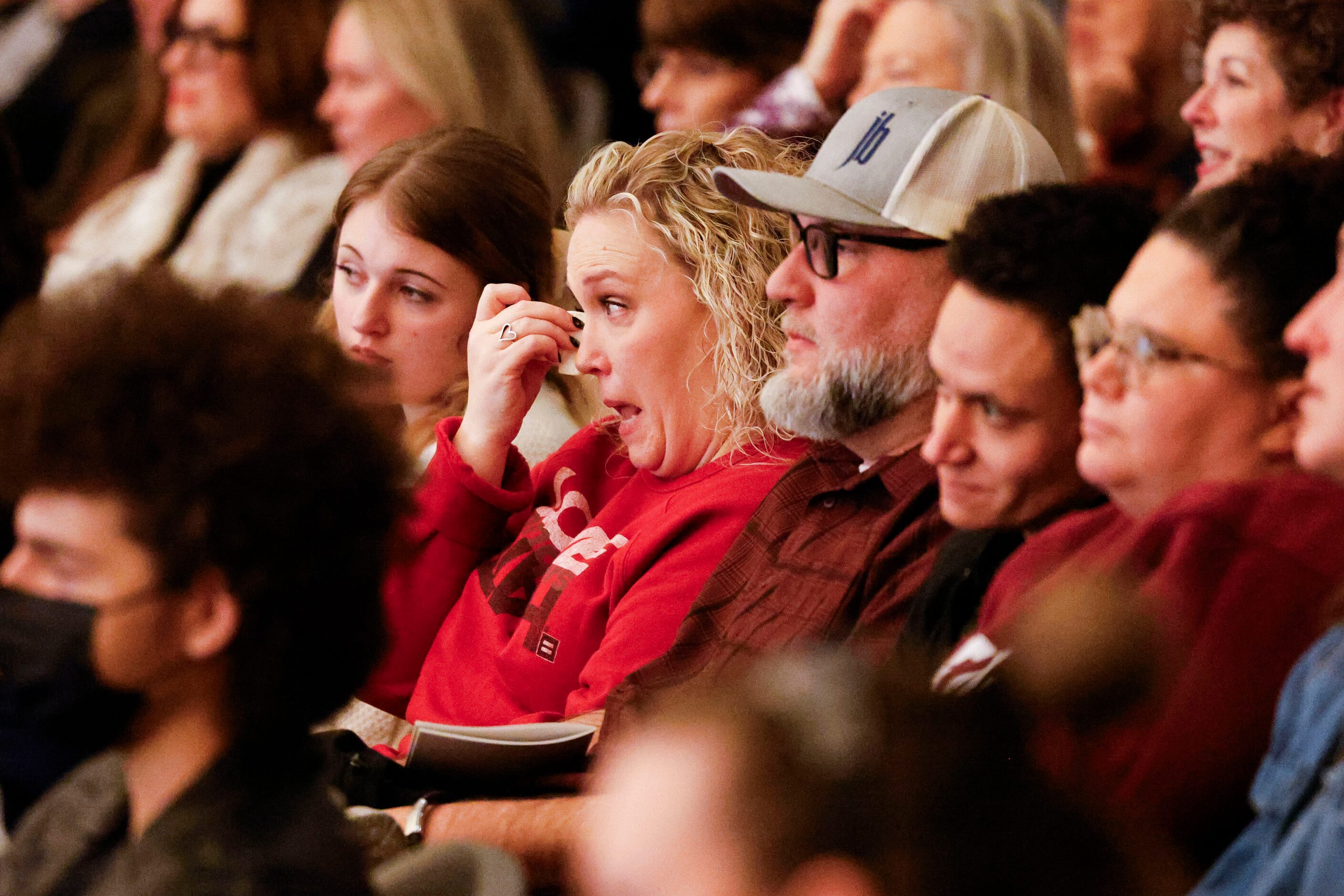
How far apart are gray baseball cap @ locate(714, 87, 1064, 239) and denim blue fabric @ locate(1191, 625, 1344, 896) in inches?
37.5

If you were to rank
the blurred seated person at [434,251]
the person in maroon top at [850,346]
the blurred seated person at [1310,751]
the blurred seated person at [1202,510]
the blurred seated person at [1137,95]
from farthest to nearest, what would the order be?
the blurred seated person at [1137,95] → the blurred seated person at [434,251] → the person in maroon top at [850,346] → the blurred seated person at [1202,510] → the blurred seated person at [1310,751]

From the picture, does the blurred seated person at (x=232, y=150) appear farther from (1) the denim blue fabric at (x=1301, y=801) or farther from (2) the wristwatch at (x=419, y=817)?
(1) the denim blue fabric at (x=1301, y=801)

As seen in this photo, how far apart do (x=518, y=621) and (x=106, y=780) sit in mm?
1050

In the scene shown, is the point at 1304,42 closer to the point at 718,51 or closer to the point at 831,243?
the point at 831,243

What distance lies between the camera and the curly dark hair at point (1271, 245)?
1360 mm

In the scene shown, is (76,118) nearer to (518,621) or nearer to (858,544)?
(518,621)

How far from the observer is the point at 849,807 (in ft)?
2.97

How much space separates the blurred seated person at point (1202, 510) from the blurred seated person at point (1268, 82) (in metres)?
0.93

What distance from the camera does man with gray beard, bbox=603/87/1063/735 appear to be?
1.95 metres

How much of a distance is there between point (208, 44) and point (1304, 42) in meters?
3.29

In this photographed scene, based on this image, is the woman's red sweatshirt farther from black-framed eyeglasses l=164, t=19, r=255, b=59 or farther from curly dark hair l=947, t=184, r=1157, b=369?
black-framed eyeglasses l=164, t=19, r=255, b=59

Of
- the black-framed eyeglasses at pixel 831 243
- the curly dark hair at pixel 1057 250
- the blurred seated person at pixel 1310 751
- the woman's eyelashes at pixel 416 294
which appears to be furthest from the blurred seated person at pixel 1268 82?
the woman's eyelashes at pixel 416 294

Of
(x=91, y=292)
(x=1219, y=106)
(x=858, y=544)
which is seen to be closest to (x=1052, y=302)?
(x=858, y=544)

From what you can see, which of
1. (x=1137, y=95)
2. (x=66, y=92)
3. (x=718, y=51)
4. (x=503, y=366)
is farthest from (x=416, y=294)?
(x=66, y=92)
